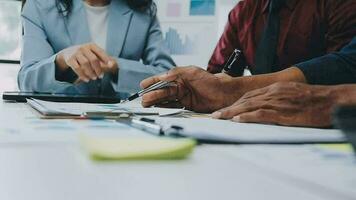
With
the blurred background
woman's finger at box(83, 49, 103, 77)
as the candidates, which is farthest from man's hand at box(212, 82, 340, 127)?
the blurred background

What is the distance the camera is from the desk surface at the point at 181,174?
0.22m

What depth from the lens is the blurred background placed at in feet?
7.32

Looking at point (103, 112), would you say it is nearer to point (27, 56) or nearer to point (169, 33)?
point (27, 56)

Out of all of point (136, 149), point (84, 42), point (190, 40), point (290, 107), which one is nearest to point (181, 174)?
point (136, 149)

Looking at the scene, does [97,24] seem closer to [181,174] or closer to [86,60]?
[86,60]

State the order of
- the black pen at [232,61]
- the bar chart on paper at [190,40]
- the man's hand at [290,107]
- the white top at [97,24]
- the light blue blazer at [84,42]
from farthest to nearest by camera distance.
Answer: the bar chart on paper at [190,40]
the white top at [97,24]
the light blue blazer at [84,42]
the black pen at [232,61]
the man's hand at [290,107]

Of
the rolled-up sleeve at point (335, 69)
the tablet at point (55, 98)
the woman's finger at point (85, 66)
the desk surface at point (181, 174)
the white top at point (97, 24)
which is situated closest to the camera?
the desk surface at point (181, 174)

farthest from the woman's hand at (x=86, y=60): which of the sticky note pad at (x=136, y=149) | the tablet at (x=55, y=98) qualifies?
the sticky note pad at (x=136, y=149)

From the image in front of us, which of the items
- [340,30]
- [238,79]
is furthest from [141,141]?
[340,30]

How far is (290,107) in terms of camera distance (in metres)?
0.61

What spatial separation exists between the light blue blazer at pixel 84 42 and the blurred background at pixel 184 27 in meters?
0.65

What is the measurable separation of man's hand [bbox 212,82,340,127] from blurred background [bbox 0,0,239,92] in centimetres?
159

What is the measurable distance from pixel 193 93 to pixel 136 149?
58 cm

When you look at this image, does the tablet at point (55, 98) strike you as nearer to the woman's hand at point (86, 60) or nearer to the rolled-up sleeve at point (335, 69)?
the woman's hand at point (86, 60)
